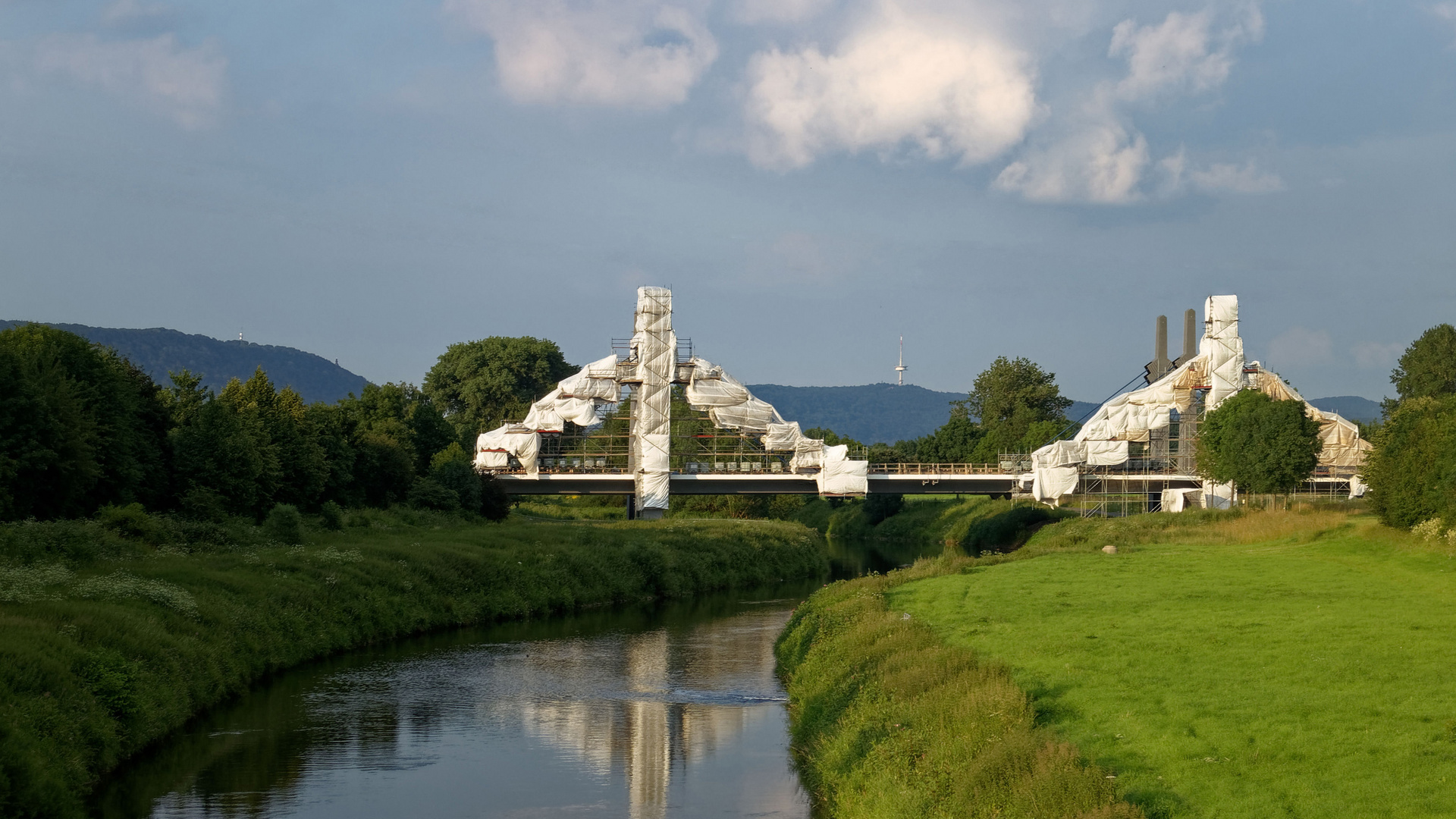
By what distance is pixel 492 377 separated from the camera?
141m

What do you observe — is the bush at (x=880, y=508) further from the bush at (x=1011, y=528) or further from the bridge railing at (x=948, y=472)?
the bush at (x=1011, y=528)

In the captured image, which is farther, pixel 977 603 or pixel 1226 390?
pixel 1226 390

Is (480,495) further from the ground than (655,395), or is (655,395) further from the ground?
(655,395)

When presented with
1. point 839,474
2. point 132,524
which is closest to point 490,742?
point 132,524

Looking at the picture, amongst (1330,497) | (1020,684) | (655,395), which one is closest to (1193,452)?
(1330,497)

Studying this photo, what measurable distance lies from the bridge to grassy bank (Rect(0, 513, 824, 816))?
21.9 m

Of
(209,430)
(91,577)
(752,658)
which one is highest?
(209,430)

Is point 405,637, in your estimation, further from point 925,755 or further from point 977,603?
point 925,755

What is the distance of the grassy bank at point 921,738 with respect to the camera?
51.9 feet

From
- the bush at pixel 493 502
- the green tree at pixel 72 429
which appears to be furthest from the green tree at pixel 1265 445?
the green tree at pixel 72 429

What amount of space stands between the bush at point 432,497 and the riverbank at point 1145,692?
3693 centimetres

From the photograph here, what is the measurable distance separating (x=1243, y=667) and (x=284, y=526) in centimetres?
3810

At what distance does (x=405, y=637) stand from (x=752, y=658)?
1186 cm

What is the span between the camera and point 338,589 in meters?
40.7
